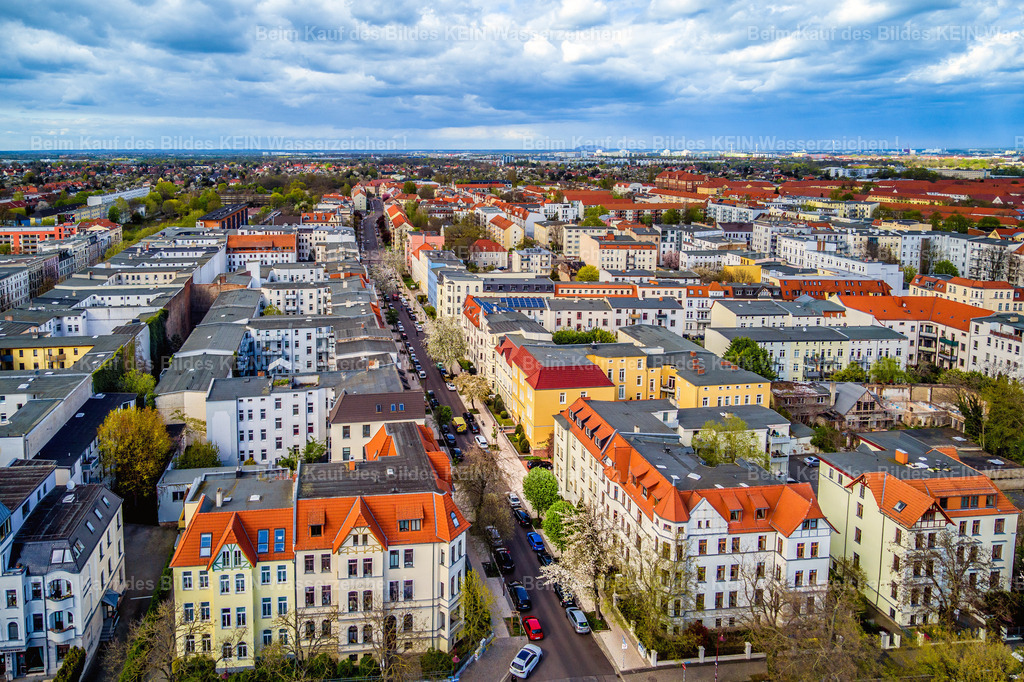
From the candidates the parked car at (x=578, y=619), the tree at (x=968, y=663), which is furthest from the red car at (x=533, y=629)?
the tree at (x=968, y=663)

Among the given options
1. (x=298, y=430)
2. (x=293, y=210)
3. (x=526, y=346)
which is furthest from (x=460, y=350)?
(x=293, y=210)

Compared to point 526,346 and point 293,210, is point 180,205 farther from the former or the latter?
point 526,346

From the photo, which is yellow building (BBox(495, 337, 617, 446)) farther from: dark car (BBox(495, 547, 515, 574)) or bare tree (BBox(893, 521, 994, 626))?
bare tree (BBox(893, 521, 994, 626))

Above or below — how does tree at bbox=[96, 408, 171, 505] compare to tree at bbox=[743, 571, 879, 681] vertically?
above

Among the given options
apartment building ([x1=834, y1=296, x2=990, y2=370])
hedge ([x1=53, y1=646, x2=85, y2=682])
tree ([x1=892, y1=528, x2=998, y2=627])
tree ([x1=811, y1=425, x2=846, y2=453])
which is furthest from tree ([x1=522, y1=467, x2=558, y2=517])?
apartment building ([x1=834, y1=296, x2=990, y2=370])

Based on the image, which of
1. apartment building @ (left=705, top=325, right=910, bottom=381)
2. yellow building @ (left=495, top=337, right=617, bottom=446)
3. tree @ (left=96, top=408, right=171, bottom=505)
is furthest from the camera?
apartment building @ (left=705, top=325, right=910, bottom=381)

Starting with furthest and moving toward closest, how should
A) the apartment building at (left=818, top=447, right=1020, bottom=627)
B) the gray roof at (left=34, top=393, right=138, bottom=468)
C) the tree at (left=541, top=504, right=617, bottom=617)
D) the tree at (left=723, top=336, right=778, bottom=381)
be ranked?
1. the tree at (left=723, top=336, right=778, bottom=381)
2. the gray roof at (left=34, top=393, right=138, bottom=468)
3. the tree at (left=541, top=504, right=617, bottom=617)
4. the apartment building at (left=818, top=447, right=1020, bottom=627)

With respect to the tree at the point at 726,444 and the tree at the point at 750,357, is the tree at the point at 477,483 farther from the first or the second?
the tree at the point at 750,357
